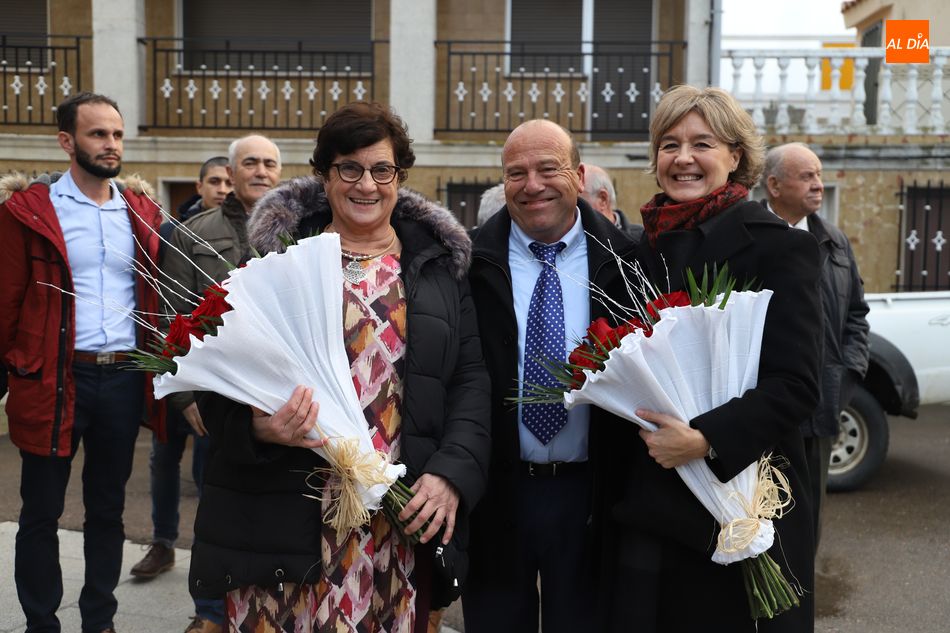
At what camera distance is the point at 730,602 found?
2.76 metres

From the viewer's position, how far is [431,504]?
2764 mm

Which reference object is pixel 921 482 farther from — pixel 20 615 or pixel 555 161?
pixel 20 615

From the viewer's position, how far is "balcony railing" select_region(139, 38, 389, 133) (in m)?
13.4

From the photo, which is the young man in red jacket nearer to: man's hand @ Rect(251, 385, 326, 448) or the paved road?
the paved road

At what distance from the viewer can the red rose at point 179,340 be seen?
105 inches

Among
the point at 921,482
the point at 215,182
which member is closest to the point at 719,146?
the point at 215,182

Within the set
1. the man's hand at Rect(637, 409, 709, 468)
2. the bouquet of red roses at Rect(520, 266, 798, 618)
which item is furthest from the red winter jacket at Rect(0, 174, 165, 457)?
the man's hand at Rect(637, 409, 709, 468)

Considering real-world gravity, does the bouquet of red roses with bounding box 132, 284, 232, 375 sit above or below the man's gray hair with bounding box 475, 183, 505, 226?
below

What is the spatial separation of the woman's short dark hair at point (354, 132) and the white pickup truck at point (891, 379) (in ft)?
17.2

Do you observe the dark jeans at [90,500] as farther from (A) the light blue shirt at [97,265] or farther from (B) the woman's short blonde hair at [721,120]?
(B) the woman's short blonde hair at [721,120]

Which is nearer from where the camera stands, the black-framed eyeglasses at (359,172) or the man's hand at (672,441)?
the man's hand at (672,441)

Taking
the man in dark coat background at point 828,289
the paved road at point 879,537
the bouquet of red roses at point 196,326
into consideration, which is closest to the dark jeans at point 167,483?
the paved road at point 879,537

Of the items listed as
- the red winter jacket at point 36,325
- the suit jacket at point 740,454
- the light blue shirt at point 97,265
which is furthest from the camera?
the light blue shirt at point 97,265

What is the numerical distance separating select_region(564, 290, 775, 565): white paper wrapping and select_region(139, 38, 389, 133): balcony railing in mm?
11296
